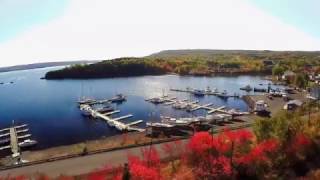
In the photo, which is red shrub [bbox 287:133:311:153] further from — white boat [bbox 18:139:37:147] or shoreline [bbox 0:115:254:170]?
white boat [bbox 18:139:37:147]

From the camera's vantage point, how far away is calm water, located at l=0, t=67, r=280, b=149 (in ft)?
209

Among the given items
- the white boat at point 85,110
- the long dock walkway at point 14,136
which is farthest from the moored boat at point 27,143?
the white boat at point 85,110

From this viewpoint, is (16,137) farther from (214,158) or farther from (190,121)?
(214,158)

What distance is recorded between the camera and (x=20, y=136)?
6172 centimetres

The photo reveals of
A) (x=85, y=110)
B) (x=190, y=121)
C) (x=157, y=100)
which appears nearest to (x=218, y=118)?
(x=190, y=121)

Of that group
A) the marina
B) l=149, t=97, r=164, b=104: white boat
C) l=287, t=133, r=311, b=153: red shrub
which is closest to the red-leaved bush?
l=287, t=133, r=311, b=153: red shrub

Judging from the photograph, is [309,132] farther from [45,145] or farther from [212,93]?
[212,93]

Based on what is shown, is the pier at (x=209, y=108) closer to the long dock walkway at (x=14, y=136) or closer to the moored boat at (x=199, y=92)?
the moored boat at (x=199, y=92)

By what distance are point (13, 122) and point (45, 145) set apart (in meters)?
18.5

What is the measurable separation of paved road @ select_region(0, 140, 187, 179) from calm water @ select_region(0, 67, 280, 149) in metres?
21.5

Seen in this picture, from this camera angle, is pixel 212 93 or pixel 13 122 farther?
pixel 212 93

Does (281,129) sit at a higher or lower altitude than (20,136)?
higher

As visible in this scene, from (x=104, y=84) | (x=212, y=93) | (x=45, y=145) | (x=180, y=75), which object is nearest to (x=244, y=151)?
(x=45, y=145)

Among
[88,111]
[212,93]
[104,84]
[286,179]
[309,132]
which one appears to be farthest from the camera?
[104,84]
